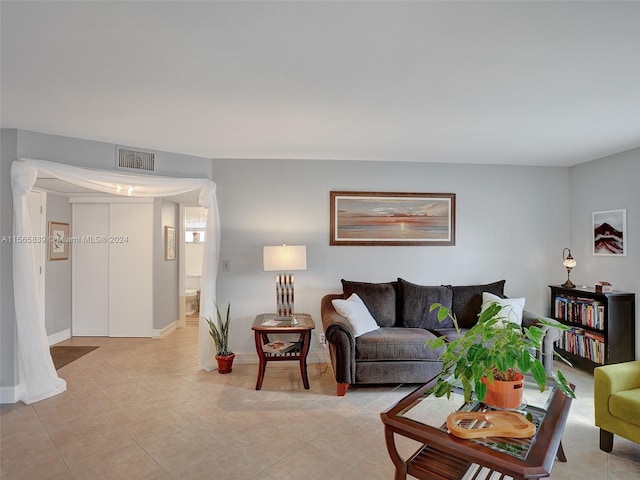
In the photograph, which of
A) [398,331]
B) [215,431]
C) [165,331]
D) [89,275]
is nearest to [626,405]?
[398,331]

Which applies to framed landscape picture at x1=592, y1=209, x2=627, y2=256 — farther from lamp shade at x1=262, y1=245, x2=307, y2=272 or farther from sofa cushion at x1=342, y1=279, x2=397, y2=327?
lamp shade at x1=262, y1=245, x2=307, y2=272

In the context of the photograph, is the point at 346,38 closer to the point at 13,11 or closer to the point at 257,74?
the point at 257,74

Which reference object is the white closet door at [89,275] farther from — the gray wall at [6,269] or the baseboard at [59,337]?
the gray wall at [6,269]

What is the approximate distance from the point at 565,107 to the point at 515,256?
7.40 feet

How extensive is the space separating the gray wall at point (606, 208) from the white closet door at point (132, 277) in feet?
18.6

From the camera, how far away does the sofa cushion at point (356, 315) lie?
11.0 ft

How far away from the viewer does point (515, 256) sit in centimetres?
438

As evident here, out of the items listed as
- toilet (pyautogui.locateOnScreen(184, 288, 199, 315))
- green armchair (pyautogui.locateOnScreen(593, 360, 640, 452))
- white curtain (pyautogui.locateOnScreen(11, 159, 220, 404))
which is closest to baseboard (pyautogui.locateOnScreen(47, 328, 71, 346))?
white curtain (pyautogui.locateOnScreen(11, 159, 220, 404))

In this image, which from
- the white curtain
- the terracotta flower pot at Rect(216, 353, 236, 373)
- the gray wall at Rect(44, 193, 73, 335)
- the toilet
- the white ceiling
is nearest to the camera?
the white ceiling

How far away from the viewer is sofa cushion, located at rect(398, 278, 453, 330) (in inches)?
148

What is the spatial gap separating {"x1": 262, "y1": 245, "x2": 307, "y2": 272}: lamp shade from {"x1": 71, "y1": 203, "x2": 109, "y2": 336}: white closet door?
9.76 ft

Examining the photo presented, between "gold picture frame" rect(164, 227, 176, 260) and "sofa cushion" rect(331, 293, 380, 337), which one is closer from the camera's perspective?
"sofa cushion" rect(331, 293, 380, 337)

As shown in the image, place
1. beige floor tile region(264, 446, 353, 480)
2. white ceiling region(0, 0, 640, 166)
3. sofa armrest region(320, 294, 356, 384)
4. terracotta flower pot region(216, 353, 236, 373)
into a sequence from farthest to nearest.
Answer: terracotta flower pot region(216, 353, 236, 373)
sofa armrest region(320, 294, 356, 384)
beige floor tile region(264, 446, 353, 480)
white ceiling region(0, 0, 640, 166)

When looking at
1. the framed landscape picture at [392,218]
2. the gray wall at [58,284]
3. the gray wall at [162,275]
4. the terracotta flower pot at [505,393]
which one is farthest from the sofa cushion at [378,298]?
the gray wall at [58,284]
